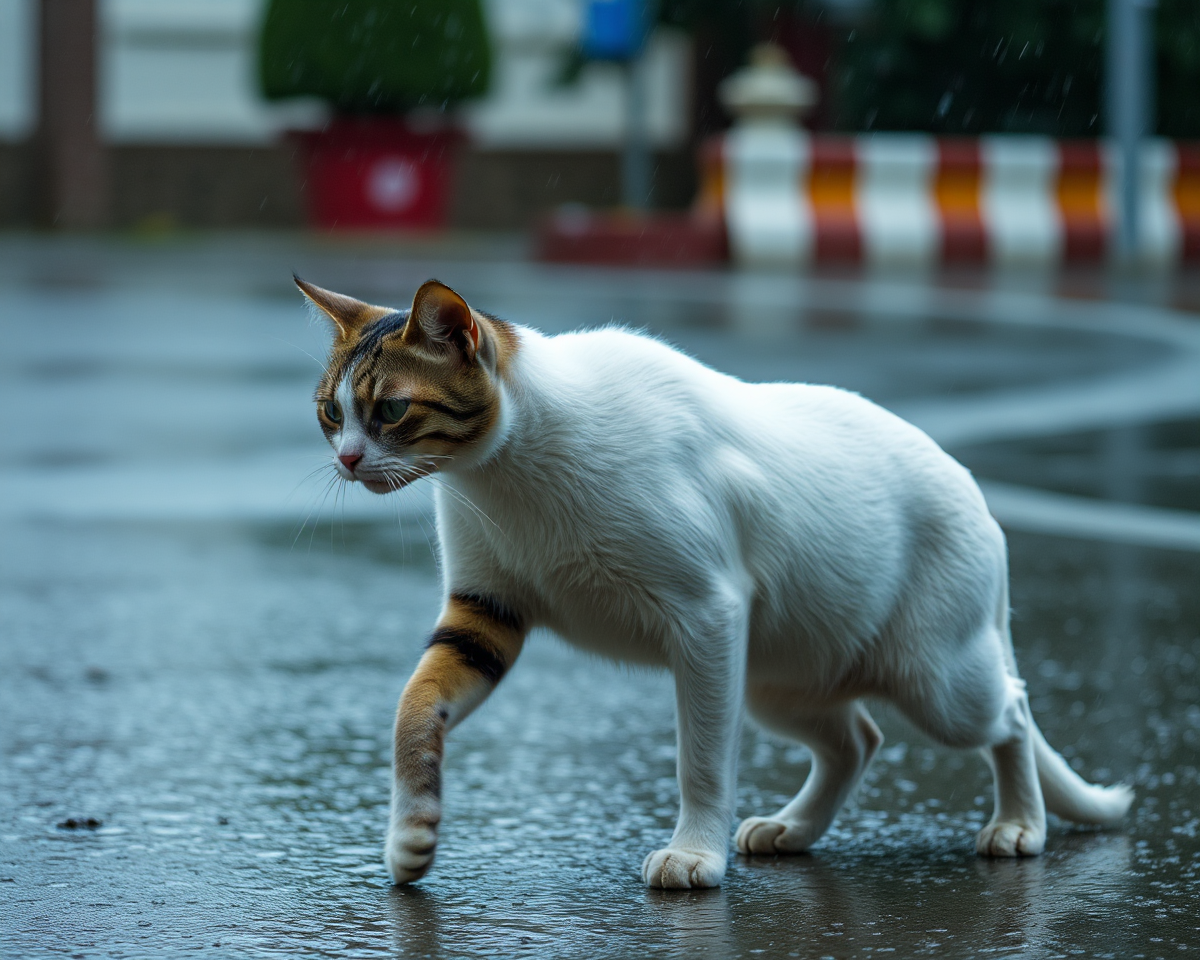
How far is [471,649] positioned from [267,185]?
890 inches

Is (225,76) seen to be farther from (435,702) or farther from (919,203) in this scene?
(435,702)

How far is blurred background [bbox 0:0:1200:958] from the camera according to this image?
9.10ft

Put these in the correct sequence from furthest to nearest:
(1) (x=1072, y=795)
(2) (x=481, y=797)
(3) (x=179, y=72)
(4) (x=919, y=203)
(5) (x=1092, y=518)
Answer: (3) (x=179, y=72) → (4) (x=919, y=203) → (5) (x=1092, y=518) → (2) (x=481, y=797) → (1) (x=1072, y=795)

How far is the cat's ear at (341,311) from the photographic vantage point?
9.43 feet

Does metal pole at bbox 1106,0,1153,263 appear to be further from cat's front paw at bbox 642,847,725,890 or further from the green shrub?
cat's front paw at bbox 642,847,725,890

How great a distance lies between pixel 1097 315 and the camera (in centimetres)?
1175

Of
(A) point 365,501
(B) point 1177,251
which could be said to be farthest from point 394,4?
(A) point 365,501

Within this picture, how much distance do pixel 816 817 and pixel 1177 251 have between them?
48.1ft

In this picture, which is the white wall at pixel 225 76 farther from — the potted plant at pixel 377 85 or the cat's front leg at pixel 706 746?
the cat's front leg at pixel 706 746

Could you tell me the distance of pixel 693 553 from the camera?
275 cm

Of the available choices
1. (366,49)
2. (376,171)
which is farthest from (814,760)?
(376,171)

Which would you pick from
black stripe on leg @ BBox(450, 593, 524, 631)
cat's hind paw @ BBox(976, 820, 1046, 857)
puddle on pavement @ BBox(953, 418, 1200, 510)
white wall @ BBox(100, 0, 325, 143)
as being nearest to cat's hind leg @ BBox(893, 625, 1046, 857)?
cat's hind paw @ BBox(976, 820, 1046, 857)

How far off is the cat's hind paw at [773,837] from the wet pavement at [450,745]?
0.04 m

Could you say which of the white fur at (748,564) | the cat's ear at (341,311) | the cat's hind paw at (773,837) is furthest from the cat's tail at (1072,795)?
the cat's ear at (341,311)
